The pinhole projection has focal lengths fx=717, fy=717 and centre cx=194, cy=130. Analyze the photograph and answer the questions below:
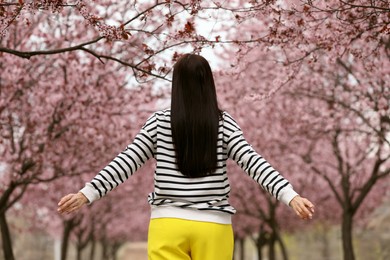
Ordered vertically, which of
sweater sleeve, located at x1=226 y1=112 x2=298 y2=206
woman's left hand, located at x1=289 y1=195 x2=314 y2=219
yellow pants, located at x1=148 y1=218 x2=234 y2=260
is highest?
sweater sleeve, located at x1=226 y1=112 x2=298 y2=206

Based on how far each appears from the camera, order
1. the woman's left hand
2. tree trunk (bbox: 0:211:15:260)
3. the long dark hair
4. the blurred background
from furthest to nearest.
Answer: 1. tree trunk (bbox: 0:211:15:260)
2. the blurred background
3. the long dark hair
4. the woman's left hand

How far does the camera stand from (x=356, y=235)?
114ft

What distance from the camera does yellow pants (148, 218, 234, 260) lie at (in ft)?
11.2

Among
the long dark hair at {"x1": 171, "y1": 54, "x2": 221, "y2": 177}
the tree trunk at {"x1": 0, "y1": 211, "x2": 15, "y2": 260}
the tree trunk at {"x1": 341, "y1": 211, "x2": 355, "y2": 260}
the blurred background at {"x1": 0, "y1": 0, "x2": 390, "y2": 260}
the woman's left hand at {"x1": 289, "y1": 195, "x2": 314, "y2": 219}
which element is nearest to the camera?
the woman's left hand at {"x1": 289, "y1": 195, "x2": 314, "y2": 219}

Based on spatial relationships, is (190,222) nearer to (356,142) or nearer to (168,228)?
(168,228)

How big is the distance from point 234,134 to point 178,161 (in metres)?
0.32

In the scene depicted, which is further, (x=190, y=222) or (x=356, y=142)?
(x=356, y=142)

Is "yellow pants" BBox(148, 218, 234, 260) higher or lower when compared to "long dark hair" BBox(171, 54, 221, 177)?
lower

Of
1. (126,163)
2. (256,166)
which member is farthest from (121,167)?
(256,166)

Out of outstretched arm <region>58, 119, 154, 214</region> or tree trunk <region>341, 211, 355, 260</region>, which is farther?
tree trunk <region>341, 211, 355, 260</region>

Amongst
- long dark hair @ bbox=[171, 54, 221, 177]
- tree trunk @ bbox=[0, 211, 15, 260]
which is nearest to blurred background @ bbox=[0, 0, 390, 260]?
tree trunk @ bbox=[0, 211, 15, 260]

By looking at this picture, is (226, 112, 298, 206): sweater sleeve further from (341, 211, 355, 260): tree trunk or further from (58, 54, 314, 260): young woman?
(341, 211, 355, 260): tree trunk

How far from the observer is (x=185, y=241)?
11.3 ft

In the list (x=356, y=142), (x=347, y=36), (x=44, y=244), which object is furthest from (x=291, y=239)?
(x=347, y=36)
